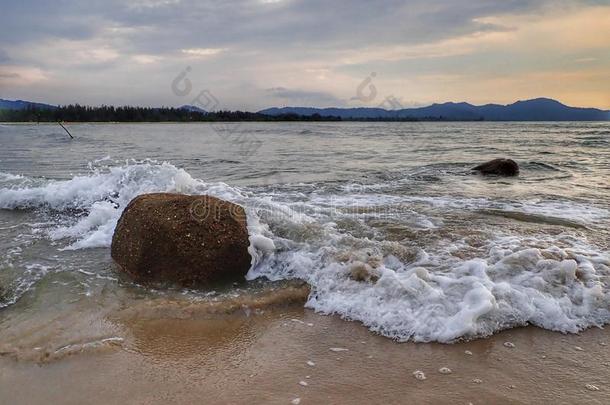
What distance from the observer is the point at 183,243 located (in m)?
4.97

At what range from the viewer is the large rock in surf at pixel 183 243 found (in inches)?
192

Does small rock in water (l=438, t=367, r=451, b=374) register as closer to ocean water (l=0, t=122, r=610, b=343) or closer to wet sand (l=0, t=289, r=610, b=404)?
wet sand (l=0, t=289, r=610, b=404)

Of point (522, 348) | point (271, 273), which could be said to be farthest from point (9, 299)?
point (522, 348)

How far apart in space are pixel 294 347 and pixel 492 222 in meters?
4.49

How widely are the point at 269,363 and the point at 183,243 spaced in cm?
210

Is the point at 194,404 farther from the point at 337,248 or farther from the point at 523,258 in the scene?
the point at 523,258

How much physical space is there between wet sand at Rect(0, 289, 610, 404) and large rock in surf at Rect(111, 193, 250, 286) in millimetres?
783

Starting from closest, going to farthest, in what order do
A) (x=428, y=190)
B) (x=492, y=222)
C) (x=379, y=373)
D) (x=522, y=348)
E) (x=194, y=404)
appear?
(x=194, y=404), (x=379, y=373), (x=522, y=348), (x=492, y=222), (x=428, y=190)

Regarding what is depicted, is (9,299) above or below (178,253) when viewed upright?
below

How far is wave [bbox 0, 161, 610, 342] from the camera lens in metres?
3.94

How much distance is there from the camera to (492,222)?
6.85 m

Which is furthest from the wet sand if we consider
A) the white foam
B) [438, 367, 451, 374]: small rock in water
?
the white foam

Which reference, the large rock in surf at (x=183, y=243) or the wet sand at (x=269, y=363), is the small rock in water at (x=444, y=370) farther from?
the large rock in surf at (x=183, y=243)

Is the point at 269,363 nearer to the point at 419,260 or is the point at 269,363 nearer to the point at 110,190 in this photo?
the point at 419,260
